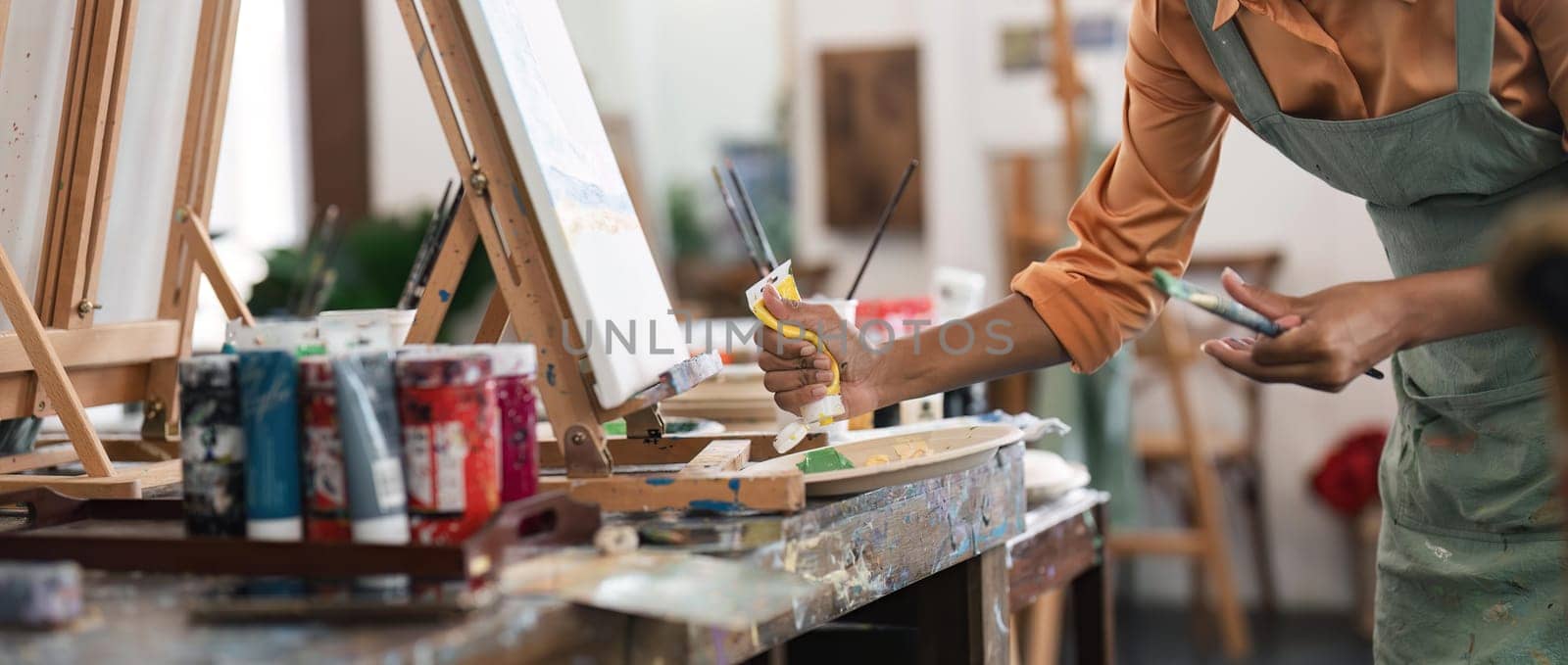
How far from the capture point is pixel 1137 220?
4.76ft

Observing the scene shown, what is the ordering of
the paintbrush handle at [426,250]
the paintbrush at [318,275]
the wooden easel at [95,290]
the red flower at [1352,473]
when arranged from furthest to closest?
the red flower at [1352,473]
the paintbrush at [318,275]
the paintbrush handle at [426,250]
the wooden easel at [95,290]

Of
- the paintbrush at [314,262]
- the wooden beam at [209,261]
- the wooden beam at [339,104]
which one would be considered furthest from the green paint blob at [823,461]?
the wooden beam at [339,104]

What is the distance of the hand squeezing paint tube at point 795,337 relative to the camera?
1.31 metres

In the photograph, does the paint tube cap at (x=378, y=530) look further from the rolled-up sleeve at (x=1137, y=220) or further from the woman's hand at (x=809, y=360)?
the rolled-up sleeve at (x=1137, y=220)

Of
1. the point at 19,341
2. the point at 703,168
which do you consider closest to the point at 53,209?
the point at 19,341

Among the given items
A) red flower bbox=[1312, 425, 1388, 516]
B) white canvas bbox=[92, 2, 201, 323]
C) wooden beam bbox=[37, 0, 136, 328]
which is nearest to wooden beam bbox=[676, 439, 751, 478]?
wooden beam bbox=[37, 0, 136, 328]

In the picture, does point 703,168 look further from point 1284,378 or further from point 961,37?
point 1284,378

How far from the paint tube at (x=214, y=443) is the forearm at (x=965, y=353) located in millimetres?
662

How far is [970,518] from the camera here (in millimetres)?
1354

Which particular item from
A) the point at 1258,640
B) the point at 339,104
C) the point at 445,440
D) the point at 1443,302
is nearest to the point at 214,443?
the point at 445,440

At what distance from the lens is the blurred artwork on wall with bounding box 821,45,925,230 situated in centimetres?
462

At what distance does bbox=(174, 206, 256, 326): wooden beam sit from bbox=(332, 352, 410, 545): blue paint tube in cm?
76

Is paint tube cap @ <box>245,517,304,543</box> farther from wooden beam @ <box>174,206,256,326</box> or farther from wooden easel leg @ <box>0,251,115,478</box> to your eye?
wooden beam @ <box>174,206,256,326</box>

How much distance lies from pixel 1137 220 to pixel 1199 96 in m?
0.14
